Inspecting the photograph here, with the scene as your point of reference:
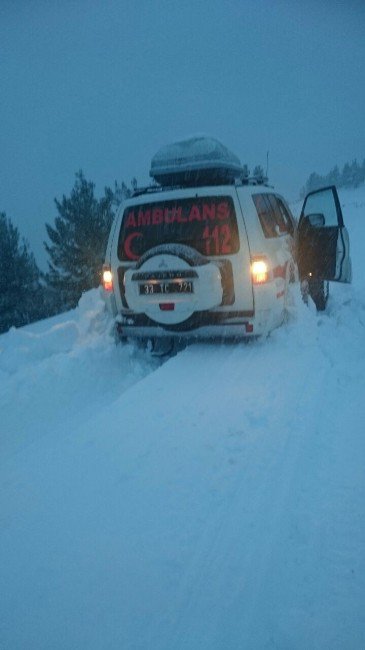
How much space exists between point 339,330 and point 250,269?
1.78 meters

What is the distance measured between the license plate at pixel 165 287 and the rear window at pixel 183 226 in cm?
48

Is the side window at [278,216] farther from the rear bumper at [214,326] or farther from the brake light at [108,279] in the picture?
the brake light at [108,279]

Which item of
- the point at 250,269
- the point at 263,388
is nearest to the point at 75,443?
the point at 263,388

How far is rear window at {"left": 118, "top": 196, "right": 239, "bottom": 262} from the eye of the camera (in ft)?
14.9

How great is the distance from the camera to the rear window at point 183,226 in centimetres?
454

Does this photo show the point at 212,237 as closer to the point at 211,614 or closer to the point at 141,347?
the point at 141,347

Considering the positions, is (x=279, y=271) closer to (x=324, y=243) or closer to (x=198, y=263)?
(x=198, y=263)

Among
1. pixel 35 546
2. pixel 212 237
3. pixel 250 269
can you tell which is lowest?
pixel 35 546

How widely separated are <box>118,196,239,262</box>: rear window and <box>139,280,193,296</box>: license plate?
48cm

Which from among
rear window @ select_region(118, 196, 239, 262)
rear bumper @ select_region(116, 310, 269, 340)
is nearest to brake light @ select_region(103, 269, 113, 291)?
rear window @ select_region(118, 196, 239, 262)

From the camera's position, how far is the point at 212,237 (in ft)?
15.0

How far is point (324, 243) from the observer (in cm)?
612

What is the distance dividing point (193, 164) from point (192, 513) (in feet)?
15.6

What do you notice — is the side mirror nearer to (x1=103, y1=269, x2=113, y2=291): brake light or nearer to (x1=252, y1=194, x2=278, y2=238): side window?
(x1=252, y1=194, x2=278, y2=238): side window
